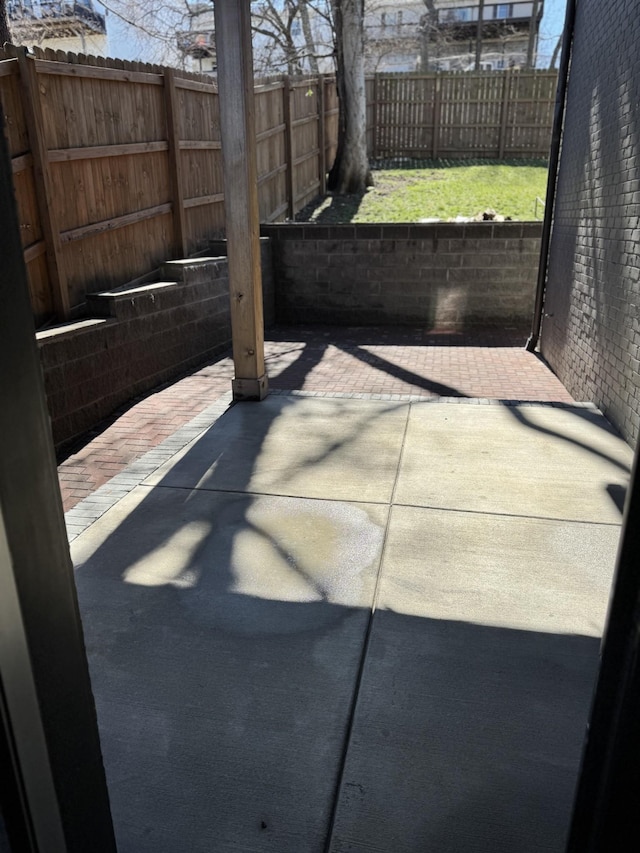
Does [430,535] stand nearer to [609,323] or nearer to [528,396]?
[609,323]

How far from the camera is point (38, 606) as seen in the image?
1107 millimetres

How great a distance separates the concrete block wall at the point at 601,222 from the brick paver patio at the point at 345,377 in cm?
83

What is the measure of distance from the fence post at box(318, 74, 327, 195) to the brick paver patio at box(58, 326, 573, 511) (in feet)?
22.4

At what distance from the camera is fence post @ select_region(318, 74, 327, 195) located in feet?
48.8

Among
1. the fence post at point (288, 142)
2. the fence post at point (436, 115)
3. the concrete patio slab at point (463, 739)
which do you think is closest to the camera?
the concrete patio slab at point (463, 739)

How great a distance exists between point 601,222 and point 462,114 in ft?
48.6

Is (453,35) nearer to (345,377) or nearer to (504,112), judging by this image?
(504,112)

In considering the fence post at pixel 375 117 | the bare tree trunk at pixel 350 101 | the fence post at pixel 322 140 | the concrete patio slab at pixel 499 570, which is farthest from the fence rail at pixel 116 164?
the fence post at pixel 375 117

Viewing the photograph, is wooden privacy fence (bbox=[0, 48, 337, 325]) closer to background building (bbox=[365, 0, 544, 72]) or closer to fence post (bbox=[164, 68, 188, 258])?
fence post (bbox=[164, 68, 188, 258])

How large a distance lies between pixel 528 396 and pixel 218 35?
4.40m

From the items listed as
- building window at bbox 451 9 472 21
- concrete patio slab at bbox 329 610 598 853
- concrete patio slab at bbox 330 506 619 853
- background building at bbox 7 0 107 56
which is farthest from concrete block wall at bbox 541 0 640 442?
building window at bbox 451 9 472 21

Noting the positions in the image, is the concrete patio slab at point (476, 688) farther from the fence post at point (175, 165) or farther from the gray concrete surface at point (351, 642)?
the fence post at point (175, 165)

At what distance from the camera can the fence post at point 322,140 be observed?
14887 mm

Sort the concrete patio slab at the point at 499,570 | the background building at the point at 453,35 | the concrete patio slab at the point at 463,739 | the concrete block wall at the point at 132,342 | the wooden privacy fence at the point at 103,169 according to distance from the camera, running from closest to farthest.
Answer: the concrete patio slab at the point at 463,739 → the concrete patio slab at the point at 499,570 → the concrete block wall at the point at 132,342 → the wooden privacy fence at the point at 103,169 → the background building at the point at 453,35
